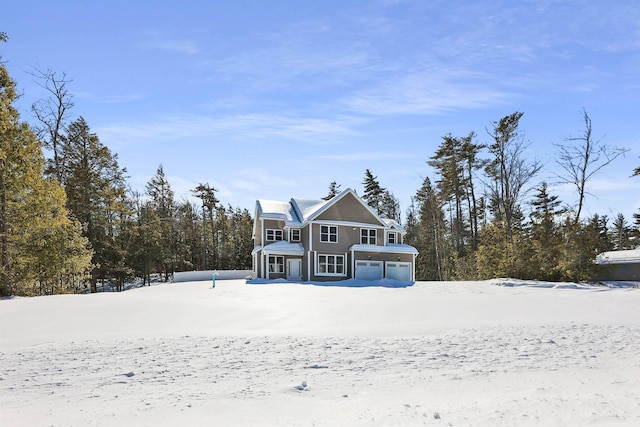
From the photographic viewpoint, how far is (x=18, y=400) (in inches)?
201

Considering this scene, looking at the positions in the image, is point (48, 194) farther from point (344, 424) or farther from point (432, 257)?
point (432, 257)

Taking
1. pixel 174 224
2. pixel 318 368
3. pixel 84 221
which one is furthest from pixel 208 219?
pixel 318 368

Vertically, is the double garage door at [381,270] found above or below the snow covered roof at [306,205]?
below

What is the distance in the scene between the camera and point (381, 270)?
1284 inches

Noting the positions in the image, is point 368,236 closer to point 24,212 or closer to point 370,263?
point 370,263

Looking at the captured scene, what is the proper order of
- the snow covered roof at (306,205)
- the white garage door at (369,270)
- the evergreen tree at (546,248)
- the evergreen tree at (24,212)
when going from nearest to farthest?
the evergreen tree at (24,212), the evergreen tree at (546,248), the white garage door at (369,270), the snow covered roof at (306,205)

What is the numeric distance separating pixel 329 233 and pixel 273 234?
458 cm

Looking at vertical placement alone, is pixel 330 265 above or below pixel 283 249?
below

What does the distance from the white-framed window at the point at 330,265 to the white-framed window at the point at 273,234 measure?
4205 millimetres

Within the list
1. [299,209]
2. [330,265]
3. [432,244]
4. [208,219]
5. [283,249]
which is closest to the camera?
[283,249]

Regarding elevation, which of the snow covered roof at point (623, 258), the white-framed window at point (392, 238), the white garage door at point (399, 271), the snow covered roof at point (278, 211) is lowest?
the white garage door at point (399, 271)

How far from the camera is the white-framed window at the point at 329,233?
3153 centimetres

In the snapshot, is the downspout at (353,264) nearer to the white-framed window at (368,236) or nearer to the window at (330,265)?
the window at (330,265)

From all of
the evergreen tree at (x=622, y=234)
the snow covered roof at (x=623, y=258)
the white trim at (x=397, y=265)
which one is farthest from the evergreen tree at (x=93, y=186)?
the evergreen tree at (x=622, y=234)
